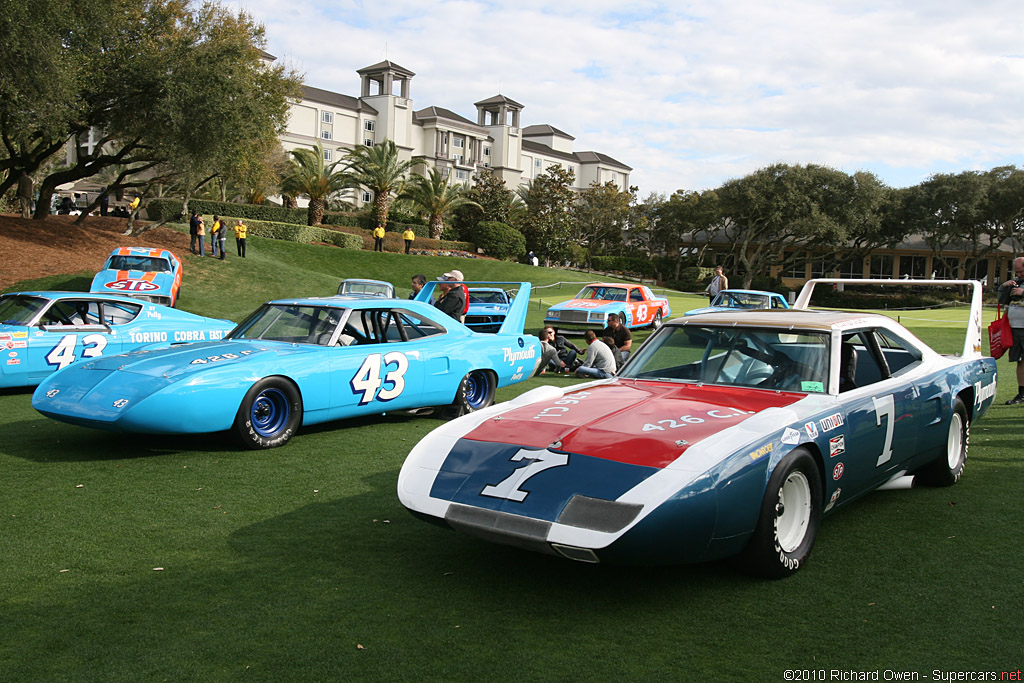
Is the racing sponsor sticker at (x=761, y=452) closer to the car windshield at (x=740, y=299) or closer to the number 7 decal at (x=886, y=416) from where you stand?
the number 7 decal at (x=886, y=416)

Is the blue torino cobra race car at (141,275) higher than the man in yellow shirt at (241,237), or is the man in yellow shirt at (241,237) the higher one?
the man in yellow shirt at (241,237)

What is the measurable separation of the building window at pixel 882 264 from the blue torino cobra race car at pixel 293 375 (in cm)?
6275

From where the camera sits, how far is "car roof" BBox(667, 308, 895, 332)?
5152 mm

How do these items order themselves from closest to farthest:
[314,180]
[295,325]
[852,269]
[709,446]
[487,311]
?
[709,446], [295,325], [487,311], [314,180], [852,269]

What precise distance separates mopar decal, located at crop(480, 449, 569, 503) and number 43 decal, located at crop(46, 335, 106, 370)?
304 inches

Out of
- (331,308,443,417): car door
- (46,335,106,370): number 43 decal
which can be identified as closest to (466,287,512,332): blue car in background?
(46,335,106,370): number 43 decal

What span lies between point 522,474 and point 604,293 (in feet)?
60.6

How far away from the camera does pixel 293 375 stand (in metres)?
7.01

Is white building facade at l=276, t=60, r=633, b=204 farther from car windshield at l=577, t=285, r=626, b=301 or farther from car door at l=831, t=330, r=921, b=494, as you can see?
car door at l=831, t=330, r=921, b=494

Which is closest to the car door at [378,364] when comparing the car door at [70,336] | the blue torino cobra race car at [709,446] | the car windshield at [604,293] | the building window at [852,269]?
the blue torino cobra race car at [709,446]

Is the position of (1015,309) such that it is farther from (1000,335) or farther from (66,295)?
(66,295)

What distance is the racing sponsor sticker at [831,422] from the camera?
433cm

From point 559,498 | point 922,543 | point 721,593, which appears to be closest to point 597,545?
point 559,498

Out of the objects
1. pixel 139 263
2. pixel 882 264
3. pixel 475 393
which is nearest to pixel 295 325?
pixel 475 393
